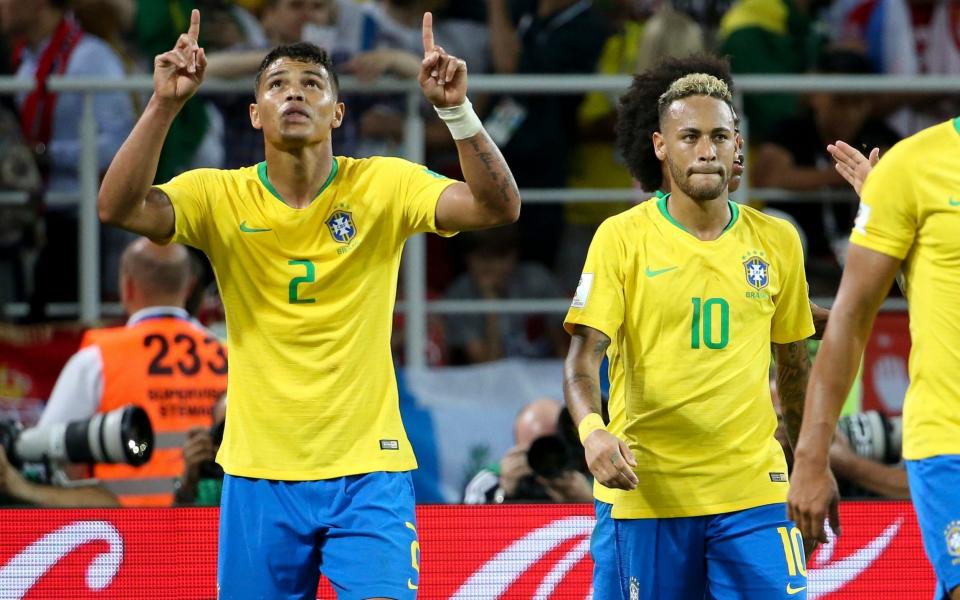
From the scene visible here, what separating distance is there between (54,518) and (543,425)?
8.57 feet

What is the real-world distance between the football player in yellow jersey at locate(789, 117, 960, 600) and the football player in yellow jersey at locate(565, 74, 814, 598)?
102 cm

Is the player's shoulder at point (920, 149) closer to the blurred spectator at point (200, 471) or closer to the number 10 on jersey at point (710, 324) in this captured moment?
the number 10 on jersey at point (710, 324)

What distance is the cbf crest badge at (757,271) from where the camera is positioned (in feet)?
17.2

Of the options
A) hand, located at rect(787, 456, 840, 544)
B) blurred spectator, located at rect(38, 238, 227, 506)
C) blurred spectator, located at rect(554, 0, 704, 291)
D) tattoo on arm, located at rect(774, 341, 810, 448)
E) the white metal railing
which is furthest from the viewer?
blurred spectator, located at rect(554, 0, 704, 291)

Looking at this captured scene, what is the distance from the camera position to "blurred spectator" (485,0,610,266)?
9578mm

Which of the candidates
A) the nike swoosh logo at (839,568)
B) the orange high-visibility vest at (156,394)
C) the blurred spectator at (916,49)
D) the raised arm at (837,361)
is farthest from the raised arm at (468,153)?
the blurred spectator at (916,49)

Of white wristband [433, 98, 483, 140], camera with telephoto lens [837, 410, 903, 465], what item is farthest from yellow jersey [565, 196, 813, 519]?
camera with telephoto lens [837, 410, 903, 465]

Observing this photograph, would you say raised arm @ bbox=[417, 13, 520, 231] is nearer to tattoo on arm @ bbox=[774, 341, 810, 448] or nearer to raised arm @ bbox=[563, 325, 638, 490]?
raised arm @ bbox=[563, 325, 638, 490]

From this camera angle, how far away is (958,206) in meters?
4.08

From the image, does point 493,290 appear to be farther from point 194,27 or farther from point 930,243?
point 930,243

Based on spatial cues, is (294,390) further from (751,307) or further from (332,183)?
(751,307)

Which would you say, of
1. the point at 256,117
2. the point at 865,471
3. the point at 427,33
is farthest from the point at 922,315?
the point at 865,471

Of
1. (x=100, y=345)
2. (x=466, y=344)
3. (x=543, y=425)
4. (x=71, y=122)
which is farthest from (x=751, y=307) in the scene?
(x=71, y=122)

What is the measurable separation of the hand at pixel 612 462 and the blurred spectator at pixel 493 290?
5013 mm
